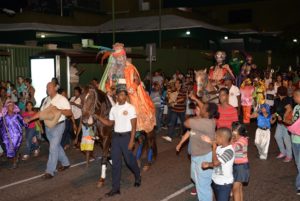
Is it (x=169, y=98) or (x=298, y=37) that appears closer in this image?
(x=169, y=98)

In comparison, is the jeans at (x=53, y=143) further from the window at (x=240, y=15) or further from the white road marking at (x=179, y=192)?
the window at (x=240, y=15)

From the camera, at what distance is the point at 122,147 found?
7121 mm

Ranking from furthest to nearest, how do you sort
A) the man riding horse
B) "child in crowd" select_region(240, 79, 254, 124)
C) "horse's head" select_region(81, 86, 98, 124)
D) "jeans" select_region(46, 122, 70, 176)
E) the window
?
the window, "child in crowd" select_region(240, 79, 254, 124), the man riding horse, "jeans" select_region(46, 122, 70, 176), "horse's head" select_region(81, 86, 98, 124)

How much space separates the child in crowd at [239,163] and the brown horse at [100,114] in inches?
108

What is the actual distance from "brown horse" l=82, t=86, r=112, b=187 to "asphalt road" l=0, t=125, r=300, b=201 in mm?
563

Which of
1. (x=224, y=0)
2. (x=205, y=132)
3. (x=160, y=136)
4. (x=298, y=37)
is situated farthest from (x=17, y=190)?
(x=298, y=37)

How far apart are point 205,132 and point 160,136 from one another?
7855 millimetres

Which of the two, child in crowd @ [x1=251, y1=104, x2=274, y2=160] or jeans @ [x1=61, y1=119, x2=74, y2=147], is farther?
jeans @ [x1=61, y1=119, x2=74, y2=147]

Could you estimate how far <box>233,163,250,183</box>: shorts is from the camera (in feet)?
19.3

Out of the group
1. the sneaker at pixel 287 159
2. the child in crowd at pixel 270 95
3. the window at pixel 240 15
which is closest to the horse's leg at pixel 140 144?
the sneaker at pixel 287 159

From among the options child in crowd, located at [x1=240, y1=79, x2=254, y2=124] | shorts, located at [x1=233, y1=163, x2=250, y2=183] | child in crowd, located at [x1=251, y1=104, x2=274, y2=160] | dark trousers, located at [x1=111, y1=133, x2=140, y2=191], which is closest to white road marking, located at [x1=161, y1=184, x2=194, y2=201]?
dark trousers, located at [x1=111, y1=133, x2=140, y2=191]

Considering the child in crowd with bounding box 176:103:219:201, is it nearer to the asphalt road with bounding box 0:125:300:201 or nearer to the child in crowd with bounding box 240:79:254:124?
the asphalt road with bounding box 0:125:300:201

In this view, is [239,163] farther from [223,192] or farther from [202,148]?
[223,192]

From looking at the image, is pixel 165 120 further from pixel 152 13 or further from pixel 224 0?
pixel 152 13
